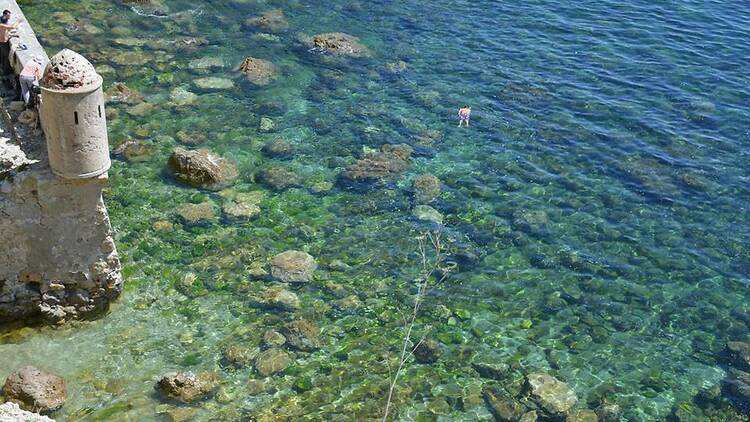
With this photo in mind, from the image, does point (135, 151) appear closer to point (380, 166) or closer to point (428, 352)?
point (380, 166)

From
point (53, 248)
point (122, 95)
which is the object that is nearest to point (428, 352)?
point (53, 248)

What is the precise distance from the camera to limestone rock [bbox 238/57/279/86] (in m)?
27.5

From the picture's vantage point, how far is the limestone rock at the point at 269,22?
103 ft

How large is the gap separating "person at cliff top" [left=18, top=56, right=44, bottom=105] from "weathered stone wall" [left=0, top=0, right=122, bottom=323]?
38cm

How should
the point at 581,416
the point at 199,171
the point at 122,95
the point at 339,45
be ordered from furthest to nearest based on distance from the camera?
the point at 339,45 → the point at 122,95 → the point at 199,171 → the point at 581,416

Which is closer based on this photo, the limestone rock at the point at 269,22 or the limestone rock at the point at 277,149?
the limestone rock at the point at 277,149

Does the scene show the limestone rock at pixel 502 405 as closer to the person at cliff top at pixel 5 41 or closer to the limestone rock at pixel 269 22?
the person at cliff top at pixel 5 41

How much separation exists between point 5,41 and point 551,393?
13.7m

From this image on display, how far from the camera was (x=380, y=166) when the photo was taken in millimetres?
23516

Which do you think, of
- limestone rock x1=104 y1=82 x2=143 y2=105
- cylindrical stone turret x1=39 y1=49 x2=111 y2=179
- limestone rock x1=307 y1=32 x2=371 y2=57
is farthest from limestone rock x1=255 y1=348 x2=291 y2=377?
limestone rock x1=307 y1=32 x2=371 y2=57

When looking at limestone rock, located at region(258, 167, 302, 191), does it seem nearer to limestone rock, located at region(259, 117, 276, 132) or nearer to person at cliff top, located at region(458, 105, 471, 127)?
limestone rock, located at region(259, 117, 276, 132)

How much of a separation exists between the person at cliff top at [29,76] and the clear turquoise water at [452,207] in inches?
189

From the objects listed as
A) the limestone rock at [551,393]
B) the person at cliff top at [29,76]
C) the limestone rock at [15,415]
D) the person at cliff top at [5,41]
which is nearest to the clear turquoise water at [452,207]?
the limestone rock at [551,393]

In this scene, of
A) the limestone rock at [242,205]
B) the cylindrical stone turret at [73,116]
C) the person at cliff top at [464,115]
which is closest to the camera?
the cylindrical stone turret at [73,116]
